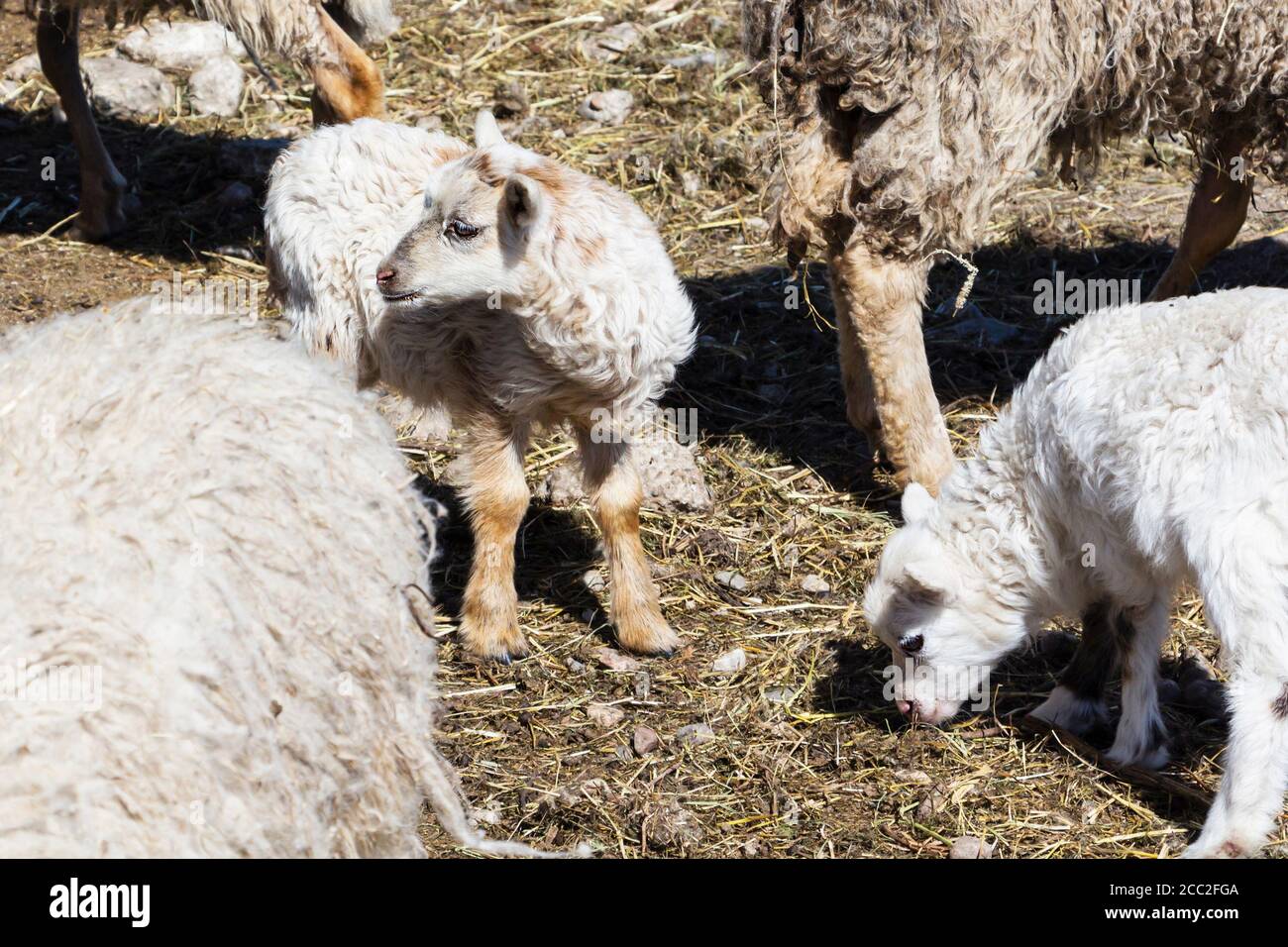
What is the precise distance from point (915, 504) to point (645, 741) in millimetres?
1162

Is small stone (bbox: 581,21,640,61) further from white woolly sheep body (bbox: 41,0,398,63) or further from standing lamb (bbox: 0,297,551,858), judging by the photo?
standing lamb (bbox: 0,297,551,858)

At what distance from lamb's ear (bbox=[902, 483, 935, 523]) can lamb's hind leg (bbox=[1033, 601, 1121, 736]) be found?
0.59m

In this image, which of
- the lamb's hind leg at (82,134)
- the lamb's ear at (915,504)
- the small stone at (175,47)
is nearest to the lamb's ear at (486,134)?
the lamb's ear at (915,504)

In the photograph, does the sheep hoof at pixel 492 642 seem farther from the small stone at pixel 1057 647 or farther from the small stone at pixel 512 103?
the small stone at pixel 512 103

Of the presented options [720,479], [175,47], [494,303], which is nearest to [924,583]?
[494,303]

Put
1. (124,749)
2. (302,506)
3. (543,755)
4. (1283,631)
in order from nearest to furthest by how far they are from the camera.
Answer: (124,749), (302,506), (1283,631), (543,755)

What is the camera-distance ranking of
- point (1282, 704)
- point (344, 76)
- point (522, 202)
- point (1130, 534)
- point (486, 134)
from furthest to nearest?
point (344, 76) → point (486, 134) → point (522, 202) → point (1130, 534) → point (1282, 704)

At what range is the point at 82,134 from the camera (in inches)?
285

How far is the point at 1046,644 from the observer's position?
4910mm

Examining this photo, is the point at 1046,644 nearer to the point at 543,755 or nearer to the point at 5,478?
the point at 543,755

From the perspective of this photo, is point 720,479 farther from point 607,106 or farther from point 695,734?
point 607,106

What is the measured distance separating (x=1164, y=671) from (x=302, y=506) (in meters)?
3.13

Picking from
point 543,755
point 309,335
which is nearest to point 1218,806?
Answer: point 543,755

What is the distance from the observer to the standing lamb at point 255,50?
6465 millimetres
